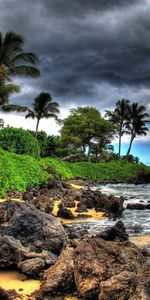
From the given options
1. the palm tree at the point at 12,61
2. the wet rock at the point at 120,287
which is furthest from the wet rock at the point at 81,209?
the palm tree at the point at 12,61

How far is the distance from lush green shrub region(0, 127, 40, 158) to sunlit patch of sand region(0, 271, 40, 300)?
27652mm

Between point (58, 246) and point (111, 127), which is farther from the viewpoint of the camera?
point (111, 127)

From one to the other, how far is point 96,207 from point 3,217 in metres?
6.67

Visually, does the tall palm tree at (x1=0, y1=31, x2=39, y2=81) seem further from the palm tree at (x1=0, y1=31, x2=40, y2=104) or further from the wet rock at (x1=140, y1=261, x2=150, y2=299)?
the wet rock at (x1=140, y1=261, x2=150, y2=299)

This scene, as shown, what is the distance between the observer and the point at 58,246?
26.5 ft

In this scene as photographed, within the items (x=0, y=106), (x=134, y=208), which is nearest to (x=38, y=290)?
(x=134, y=208)

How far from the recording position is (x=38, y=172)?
1153 inches

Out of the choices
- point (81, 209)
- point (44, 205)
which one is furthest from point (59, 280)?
point (81, 209)

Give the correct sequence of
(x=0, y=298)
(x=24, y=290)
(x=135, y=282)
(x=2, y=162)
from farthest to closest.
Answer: (x=2, y=162)
(x=24, y=290)
(x=0, y=298)
(x=135, y=282)

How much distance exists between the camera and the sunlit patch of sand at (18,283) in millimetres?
6402

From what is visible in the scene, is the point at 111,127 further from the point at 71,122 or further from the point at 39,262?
the point at 39,262

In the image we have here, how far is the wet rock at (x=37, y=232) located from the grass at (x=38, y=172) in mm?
10955

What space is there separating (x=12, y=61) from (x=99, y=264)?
30257mm

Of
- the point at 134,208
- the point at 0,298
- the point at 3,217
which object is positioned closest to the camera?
the point at 0,298
